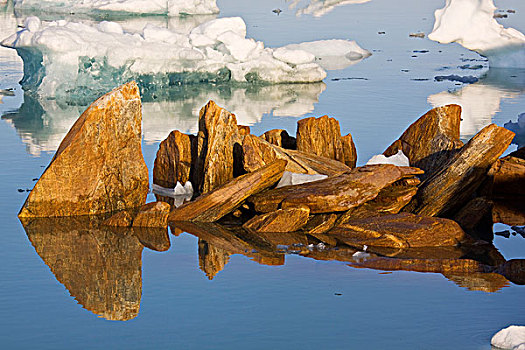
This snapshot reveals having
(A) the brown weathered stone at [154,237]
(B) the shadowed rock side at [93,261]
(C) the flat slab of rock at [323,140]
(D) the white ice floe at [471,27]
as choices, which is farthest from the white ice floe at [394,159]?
(D) the white ice floe at [471,27]

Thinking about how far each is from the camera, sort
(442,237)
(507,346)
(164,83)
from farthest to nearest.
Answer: (164,83) → (442,237) → (507,346)

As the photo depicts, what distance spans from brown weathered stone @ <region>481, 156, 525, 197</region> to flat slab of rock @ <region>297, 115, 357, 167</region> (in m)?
1.88

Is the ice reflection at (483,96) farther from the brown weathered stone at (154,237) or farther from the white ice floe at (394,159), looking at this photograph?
the brown weathered stone at (154,237)

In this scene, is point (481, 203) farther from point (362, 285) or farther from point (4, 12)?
point (4, 12)

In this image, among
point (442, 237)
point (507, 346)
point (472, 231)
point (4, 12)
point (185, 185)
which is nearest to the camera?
point (507, 346)

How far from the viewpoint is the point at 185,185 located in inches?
330

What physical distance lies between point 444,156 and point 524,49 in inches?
431

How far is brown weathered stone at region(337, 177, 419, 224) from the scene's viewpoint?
7121mm

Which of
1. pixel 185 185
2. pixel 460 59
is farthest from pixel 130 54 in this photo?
pixel 460 59

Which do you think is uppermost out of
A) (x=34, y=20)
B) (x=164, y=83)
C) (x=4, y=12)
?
(x=34, y=20)

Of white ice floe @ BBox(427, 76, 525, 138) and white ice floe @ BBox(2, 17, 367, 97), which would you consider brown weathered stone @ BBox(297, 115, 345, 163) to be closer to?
white ice floe @ BBox(427, 76, 525, 138)

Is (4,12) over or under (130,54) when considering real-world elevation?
under

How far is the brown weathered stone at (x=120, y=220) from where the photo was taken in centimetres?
719

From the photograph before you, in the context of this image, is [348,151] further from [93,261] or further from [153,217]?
[93,261]
